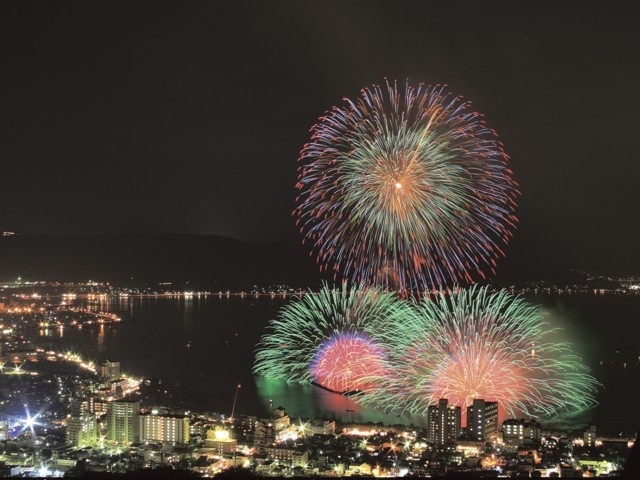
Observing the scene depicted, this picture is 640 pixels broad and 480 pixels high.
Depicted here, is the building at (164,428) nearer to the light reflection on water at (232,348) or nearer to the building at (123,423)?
the building at (123,423)

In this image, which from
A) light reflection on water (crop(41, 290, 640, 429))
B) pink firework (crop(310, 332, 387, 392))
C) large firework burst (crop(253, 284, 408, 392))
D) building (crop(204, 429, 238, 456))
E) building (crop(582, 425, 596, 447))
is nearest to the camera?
building (crop(204, 429, 238, 456))

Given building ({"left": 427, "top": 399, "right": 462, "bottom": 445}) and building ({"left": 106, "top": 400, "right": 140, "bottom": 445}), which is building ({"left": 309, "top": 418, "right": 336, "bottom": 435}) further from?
building ({"left": 106, "top": 400, "right": 140, "bottom": 445})

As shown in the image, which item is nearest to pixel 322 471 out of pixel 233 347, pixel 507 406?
pixel 507 406

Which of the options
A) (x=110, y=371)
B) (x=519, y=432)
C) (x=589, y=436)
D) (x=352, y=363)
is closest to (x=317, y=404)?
(x=352, y=363)

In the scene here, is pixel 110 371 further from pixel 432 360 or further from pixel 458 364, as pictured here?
pixel 458 364

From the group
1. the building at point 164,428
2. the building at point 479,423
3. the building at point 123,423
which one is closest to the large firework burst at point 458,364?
the building at point 479,423

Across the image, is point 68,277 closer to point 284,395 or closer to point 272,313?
point 272,313

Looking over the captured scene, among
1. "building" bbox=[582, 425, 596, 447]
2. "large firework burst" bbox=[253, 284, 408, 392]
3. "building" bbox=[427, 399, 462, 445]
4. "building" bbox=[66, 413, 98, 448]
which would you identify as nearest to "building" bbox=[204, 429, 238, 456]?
"building" bbox=[66, 413, 98, 448]

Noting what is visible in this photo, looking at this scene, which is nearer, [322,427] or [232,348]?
[322,427]
